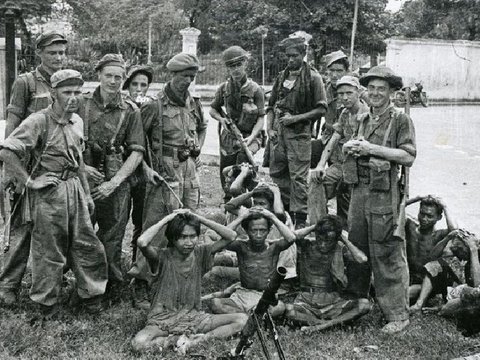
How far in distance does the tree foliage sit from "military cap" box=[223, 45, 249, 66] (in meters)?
26.1

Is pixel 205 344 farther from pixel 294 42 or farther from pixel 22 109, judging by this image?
pixel 294 42

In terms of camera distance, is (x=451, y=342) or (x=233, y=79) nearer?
(x=451, y=342)

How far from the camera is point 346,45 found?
29.9 m

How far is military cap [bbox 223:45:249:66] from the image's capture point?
8.16m

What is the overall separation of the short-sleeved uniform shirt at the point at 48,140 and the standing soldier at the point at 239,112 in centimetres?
313

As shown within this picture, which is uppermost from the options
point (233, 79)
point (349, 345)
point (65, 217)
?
point (233, 79)

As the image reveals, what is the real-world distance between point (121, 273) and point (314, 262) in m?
1.94

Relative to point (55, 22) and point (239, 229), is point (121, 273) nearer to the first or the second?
point (239, 229)

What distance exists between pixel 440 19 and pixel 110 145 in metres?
31.6

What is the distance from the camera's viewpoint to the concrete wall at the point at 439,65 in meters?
28.5

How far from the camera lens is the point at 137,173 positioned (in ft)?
21.2

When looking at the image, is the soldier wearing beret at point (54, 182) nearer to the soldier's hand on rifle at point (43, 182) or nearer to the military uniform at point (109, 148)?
the soldier's hand on rifle at point (43, 182)

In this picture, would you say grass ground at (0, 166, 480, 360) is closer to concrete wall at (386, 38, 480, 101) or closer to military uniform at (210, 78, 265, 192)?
military uniform at (210, 78, 265, 192)

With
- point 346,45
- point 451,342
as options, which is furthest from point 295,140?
point 346,45
